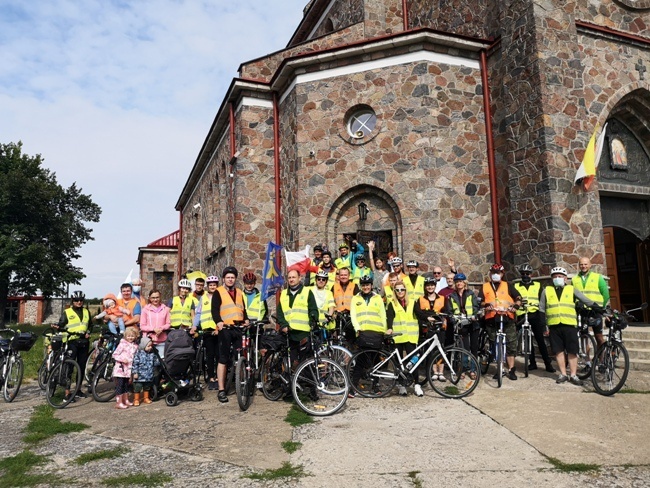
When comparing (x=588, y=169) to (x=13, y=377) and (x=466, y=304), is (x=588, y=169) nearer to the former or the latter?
(x=466, y=304)

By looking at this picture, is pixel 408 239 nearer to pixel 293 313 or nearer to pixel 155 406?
pixel 293 313

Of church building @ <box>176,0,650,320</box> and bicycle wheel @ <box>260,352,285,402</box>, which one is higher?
church building @ <box>176,0,650,320</box>

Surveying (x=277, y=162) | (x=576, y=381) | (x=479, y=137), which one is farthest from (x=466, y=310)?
(x=277, y=162)

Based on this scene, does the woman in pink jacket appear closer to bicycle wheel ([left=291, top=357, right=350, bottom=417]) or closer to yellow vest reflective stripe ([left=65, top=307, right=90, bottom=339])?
yellow vest reflective stripe ([left=65, top=307, right=90, bottom=339])

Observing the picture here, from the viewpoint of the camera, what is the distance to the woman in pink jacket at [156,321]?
788cm

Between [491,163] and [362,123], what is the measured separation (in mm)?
3089

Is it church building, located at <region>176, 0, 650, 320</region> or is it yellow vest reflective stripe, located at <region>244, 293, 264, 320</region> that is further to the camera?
church building, located at <region>176, 0, 650, 320</region>

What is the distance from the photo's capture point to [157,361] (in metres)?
7.52

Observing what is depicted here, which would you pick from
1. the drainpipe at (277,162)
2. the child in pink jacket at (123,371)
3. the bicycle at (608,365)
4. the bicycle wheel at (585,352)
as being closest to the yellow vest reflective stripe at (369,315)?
the bicycle at (608,365)

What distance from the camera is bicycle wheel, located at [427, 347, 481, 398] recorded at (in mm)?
6973

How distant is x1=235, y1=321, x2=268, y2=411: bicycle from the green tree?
2946cm

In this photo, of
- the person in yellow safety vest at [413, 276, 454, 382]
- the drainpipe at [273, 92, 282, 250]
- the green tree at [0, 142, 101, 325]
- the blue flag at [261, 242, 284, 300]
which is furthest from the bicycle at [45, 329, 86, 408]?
the green tree at [0, 142, 101, 325]

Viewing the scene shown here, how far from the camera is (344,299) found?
26.5 ft

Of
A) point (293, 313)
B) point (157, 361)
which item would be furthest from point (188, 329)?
point (293, 313)
